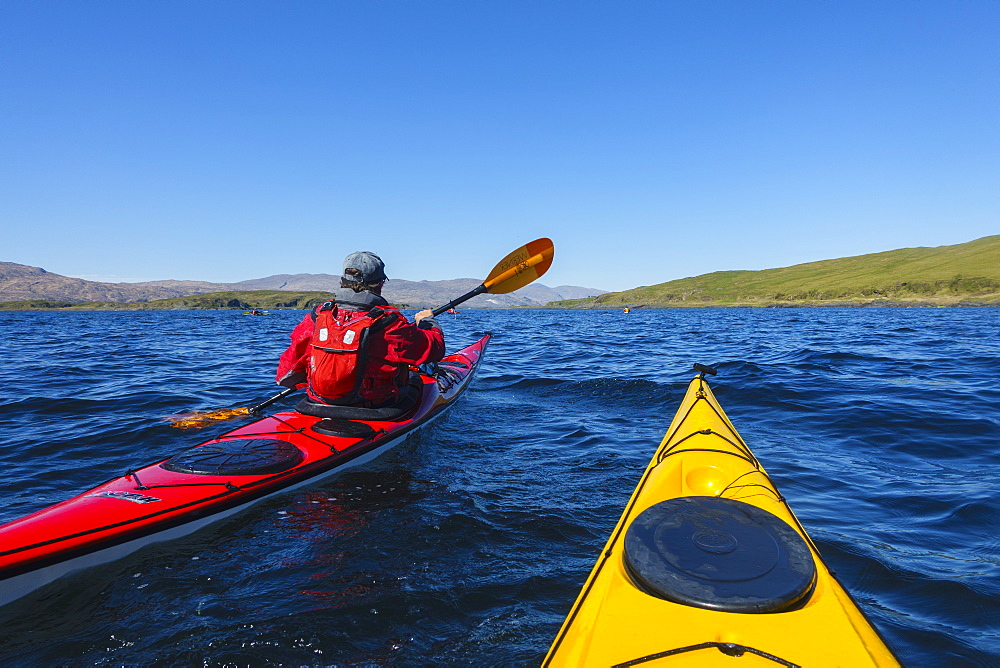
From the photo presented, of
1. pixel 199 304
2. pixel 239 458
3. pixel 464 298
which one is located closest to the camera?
pixel 239 458

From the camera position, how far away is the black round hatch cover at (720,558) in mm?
2117

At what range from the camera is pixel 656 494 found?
348 cm

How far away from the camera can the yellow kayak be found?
1.93 m

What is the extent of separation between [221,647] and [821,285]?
13068cm

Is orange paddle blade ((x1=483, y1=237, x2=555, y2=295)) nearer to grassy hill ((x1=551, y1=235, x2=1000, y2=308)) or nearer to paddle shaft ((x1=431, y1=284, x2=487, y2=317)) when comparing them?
paddle shaft ((x1=431, y1=284, x2=487, y2=317))

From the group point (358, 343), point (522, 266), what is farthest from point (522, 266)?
point (358, 343)

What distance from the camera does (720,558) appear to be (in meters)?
2.33

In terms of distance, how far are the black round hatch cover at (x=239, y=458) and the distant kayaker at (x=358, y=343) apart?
0.94 m

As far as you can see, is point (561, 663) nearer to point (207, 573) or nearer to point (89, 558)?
point (207, 573)

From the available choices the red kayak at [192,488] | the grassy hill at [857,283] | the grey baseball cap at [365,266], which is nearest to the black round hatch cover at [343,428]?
the red kayak at [192,488]

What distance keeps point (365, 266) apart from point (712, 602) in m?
4.87

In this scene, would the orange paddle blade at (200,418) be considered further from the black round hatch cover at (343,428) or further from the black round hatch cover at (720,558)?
the black round hatch cover at (720,558)

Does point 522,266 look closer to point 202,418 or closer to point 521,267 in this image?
point 521,267

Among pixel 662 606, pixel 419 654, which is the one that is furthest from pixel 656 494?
pixel 419 654
